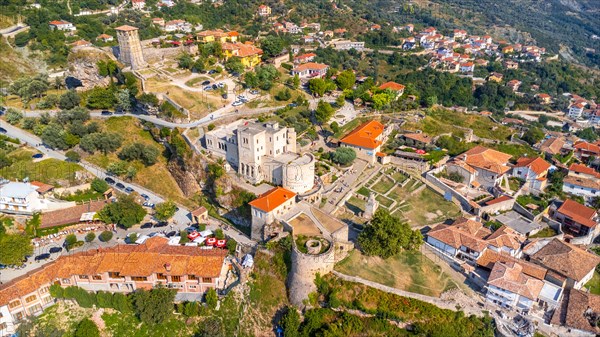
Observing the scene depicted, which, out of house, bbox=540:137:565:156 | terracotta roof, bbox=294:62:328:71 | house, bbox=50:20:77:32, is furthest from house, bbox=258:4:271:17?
house, bbox=540:137:565:156

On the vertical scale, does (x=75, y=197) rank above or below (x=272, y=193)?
below

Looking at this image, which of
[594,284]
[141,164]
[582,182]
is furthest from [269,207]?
[582,182]

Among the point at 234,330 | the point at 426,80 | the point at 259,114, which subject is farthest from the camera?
the point at 426,80

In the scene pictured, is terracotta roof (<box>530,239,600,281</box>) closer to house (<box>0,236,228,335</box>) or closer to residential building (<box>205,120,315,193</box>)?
residential building (<box>205,120,315,193</box>)

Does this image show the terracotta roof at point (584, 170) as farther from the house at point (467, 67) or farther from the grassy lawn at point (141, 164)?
the house at point (467, 67)

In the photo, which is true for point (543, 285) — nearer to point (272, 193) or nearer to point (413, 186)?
point (413, 186)

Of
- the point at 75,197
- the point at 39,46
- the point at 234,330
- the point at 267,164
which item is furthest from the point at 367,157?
the point at 39,46
